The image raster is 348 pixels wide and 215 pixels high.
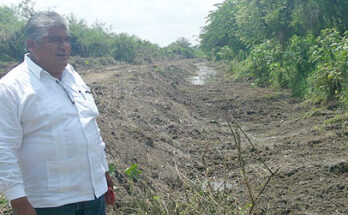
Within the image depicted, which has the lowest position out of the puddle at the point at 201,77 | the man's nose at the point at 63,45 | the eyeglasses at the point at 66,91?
the puddle at the point at 201,77

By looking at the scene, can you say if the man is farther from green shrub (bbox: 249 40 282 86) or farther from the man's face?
green shrub (bbox: 249 40 282 86)

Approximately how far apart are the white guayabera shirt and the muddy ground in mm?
1099

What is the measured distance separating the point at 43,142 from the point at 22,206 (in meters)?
0.34

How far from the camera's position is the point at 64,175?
6.98 ft

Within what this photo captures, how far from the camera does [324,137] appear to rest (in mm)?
6508

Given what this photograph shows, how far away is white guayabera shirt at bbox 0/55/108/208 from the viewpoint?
6.36 ft

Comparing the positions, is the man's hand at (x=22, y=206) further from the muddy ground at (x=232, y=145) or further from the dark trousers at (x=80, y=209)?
the muddy ground at (x=232, y=145)

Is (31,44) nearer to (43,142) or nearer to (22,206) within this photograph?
(43,142)

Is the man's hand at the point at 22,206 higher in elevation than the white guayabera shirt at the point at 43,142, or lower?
lower

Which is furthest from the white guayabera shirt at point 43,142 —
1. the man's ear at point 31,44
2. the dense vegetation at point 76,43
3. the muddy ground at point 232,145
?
the dense vegetation at point 76,43

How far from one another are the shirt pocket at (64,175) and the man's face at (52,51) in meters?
0.56

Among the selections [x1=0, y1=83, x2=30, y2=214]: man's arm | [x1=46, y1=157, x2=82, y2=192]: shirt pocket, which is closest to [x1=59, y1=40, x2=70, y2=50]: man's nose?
[x1=0, y1=83, x2=30, y2=214]: man's arm

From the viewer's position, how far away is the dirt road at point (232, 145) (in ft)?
14.3

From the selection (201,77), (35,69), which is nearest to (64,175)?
(35,69)
